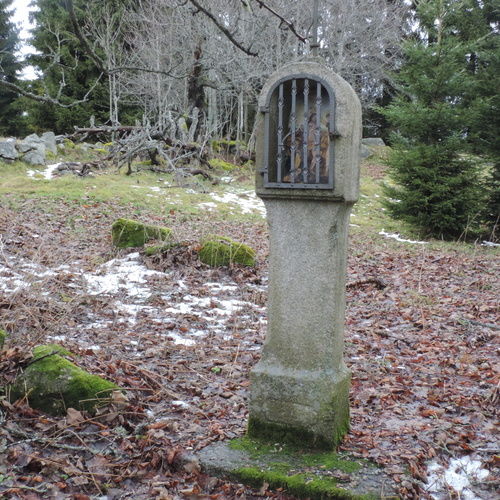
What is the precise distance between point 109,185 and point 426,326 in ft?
37.9

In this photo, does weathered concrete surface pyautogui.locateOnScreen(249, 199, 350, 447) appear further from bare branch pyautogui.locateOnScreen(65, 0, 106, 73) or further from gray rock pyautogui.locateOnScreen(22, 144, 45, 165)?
gray rock pyautogui.locateOnScreen(22, 144, 45, 165)

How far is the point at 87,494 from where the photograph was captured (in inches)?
122

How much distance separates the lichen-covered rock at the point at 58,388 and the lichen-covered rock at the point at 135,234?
5.29 m

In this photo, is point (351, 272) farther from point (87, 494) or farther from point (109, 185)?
point (109, 185)

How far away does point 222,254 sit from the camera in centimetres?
870

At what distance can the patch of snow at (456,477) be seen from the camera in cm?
311

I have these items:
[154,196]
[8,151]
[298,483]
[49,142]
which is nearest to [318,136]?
[298,483]

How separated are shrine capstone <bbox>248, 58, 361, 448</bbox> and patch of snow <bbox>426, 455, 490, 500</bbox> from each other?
63cm

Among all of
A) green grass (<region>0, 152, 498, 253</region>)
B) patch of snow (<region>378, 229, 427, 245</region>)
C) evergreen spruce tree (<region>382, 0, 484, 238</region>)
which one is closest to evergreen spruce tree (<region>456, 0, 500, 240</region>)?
evergreen spruce tree (<region>382, 0, 484, 238</region>)

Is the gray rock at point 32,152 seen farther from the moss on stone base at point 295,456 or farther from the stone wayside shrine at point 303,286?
the moss on stone base at point 295,456

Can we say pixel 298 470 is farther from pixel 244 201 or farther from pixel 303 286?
pixel 244 201

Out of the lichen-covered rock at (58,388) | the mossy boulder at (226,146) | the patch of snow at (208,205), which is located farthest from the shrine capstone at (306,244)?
the mossy boulder at (226,146)

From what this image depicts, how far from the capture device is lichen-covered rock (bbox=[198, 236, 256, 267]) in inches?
341

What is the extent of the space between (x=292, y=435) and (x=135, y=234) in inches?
249
